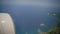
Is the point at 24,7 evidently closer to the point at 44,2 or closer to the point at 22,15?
the point at 22,15

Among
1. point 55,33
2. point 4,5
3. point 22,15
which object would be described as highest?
point 4,5

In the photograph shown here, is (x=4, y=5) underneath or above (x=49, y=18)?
above

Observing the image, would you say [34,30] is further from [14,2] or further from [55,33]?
[14,2]

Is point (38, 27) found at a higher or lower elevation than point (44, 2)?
lower

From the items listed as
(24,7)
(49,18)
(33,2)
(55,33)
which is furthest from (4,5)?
(55,33)

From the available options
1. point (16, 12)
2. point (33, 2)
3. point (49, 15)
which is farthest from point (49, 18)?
point (16, 12)
